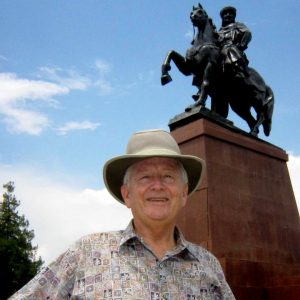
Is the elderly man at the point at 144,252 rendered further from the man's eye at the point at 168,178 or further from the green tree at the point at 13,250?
the green tree at the point at 13,250

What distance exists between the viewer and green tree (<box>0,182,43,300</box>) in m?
20.9

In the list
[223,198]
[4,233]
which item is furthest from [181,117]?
[4,233]

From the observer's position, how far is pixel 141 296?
6.53 ft

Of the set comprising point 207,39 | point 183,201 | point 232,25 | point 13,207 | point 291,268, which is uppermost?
point 13,207

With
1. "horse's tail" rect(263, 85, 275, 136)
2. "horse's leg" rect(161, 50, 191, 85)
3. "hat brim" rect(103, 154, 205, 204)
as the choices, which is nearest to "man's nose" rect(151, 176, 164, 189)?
"hat brim" rect(103, 154, 205, 204)

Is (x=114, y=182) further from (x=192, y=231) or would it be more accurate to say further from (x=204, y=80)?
(x=204, y=80)

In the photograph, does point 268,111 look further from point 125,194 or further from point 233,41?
point 125,194

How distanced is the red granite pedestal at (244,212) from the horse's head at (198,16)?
2.14 meters

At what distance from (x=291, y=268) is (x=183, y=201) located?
202 inches

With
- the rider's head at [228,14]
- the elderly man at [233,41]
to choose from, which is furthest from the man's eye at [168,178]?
the rider's head at [228,14]

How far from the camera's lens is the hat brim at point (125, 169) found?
2.31m

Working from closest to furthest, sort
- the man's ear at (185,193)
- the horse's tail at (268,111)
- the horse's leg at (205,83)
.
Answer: the man's ear at (185,193)
the horse's leg at (205,83)
the horse's tail at (268,111)

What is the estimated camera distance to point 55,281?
203cm

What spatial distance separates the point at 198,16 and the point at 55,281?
7.30m
